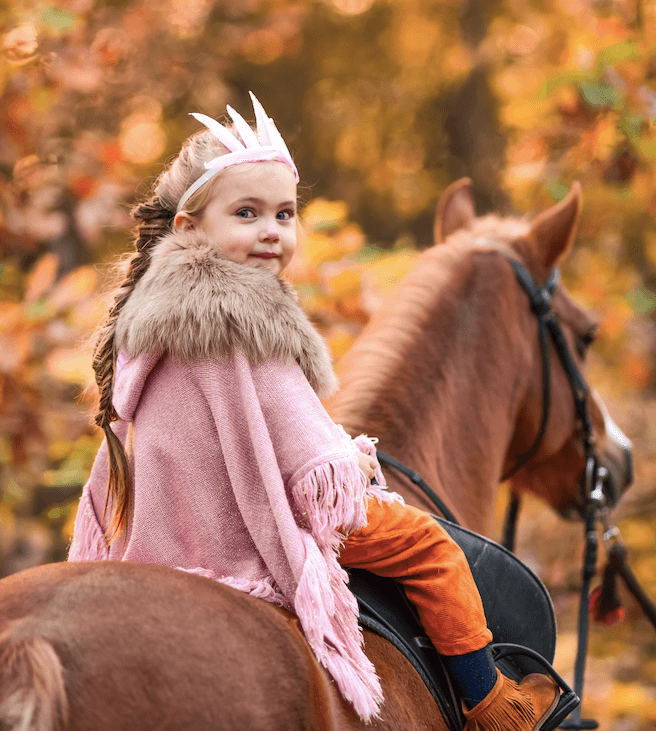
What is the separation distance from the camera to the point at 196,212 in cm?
153

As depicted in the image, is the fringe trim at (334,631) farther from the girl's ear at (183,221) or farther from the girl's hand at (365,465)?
the girl's ear at (183,221)

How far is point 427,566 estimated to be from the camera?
1465 mm

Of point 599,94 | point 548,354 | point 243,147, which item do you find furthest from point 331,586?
point 599,94

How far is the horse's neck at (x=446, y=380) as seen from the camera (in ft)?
6.62

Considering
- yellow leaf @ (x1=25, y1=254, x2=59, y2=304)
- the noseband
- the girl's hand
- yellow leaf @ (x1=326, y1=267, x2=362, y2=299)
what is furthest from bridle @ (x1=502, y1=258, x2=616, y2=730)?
yellow leaf @ (x1=25, y1=254, x2=59, y2=304)

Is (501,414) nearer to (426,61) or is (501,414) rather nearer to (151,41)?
(151,41)

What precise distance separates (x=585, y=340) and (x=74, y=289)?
2.01m

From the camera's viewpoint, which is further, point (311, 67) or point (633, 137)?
point (311, 67)

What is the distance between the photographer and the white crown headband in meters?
1.49

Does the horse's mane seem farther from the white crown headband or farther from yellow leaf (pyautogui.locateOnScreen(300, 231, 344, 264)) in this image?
yellow leaf (pyautogui.locateOnScreen(300, 231, 344, 264))

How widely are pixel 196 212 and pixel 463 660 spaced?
42.7 inches

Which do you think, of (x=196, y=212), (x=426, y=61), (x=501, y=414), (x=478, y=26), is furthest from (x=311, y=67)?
(x=196, y=212)

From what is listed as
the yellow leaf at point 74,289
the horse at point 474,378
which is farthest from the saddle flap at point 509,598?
the yellow leaf at point 74,289

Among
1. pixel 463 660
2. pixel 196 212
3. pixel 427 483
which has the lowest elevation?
pixel 463 660
